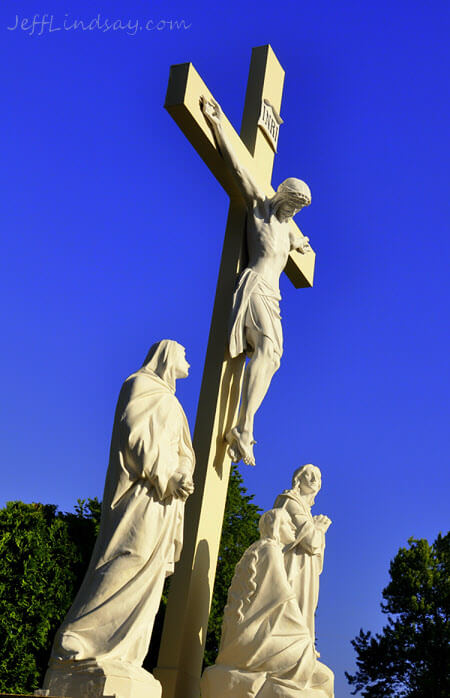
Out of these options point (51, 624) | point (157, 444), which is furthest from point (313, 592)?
point (51, 624)

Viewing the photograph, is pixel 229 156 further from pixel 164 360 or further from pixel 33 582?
pixel 33 582

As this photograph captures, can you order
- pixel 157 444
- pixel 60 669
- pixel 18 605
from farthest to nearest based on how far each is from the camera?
1. pixel 18 605
2. pixel 157 444
3. pixel 60 669

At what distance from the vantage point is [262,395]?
6.55 m

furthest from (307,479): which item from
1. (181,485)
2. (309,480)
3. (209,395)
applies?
(181,485)

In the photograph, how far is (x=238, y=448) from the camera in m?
6.34

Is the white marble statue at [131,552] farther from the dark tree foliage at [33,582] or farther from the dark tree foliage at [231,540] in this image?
the dark tree foliage at [231,540]

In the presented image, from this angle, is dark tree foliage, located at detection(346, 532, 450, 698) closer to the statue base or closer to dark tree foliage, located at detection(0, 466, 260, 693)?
dark tree foliage, located at detection(0, 466, 260, 693)

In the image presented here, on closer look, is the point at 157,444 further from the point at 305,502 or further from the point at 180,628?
Result: the point at 305,502

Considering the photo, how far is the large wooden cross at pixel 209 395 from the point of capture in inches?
229

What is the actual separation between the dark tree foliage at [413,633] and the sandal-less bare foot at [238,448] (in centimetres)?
1585

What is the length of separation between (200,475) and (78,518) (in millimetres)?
7485

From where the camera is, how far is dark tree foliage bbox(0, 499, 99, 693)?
11.4 meters

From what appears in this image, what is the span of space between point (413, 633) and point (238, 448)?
1689 centimetres

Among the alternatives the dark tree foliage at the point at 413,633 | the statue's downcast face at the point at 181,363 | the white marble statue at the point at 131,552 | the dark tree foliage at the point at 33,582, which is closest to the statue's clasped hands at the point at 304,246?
the statue's downcast face at the point at 181,363
